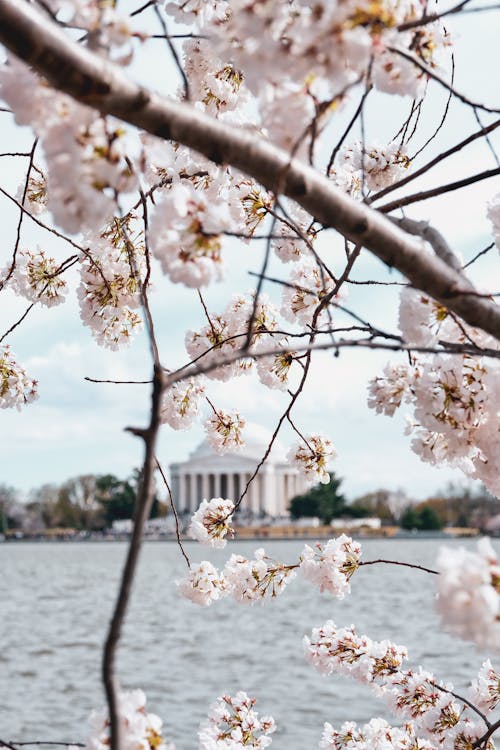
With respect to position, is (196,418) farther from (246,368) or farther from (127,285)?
(127,285)

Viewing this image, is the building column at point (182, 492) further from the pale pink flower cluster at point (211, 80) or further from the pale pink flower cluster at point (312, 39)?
the pale pink flower cluster at point (312, 39)

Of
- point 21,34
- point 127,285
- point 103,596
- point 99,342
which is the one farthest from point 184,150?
point 103,596

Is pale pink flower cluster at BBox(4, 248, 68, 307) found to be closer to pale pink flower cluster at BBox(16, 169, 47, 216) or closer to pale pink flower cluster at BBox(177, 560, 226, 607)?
pale pink flower cluster at BBox(16, 169, 47, 216)

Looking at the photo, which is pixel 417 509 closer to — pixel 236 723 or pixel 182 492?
pixel 182 492

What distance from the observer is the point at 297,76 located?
3.59 ft

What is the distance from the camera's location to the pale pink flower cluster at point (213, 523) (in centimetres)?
298

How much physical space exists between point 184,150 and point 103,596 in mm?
23314

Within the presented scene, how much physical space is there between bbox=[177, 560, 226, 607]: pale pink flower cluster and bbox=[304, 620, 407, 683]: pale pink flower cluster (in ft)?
1.24

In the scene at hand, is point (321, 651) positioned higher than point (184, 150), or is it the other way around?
point (184, 150)

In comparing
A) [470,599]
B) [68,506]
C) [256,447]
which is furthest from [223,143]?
[68,506]

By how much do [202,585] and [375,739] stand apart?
3.19 ft

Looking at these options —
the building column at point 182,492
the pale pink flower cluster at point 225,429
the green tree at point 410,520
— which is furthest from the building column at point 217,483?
the pale pink flower cluster at point 225,429

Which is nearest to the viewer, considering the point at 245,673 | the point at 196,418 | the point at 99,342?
the point at 99,342

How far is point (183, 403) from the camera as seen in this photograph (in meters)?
3.25
